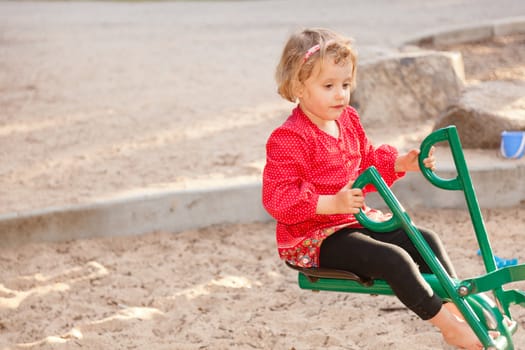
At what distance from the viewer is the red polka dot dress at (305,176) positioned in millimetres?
2525

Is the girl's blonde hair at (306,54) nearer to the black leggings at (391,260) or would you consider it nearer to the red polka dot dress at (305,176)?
the red polka dot dress at (305,176)

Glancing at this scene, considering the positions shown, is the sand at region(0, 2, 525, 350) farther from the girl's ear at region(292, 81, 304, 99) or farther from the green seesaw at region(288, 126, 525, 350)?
the girl's ear at region(292, 81, 304, 99)

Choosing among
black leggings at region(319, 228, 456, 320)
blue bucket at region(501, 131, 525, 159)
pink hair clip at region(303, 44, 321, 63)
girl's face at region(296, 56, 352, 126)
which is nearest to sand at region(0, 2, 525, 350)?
blue bucket at region(501, 131, 525, 159)

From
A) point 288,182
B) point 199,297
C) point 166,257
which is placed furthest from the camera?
point 166,257

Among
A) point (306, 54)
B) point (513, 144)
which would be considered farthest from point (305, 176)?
point (513, 144)

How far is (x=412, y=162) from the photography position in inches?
107

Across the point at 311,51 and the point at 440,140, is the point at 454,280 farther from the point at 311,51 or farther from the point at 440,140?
the point at 311,51

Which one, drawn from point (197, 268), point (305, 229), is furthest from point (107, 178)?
point (305, 229)

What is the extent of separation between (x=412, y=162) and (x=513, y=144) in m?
1.69

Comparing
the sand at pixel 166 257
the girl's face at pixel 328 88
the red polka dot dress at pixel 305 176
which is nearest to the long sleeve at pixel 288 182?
the red polka dot dress at pixel 305 176

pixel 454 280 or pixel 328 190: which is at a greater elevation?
pixel 328 190

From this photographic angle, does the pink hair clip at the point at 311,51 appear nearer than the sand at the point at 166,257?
Yes

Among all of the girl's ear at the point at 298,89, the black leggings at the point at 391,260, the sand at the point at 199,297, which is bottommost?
the sand at the point at 199,297

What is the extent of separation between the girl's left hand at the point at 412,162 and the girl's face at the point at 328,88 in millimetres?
270
